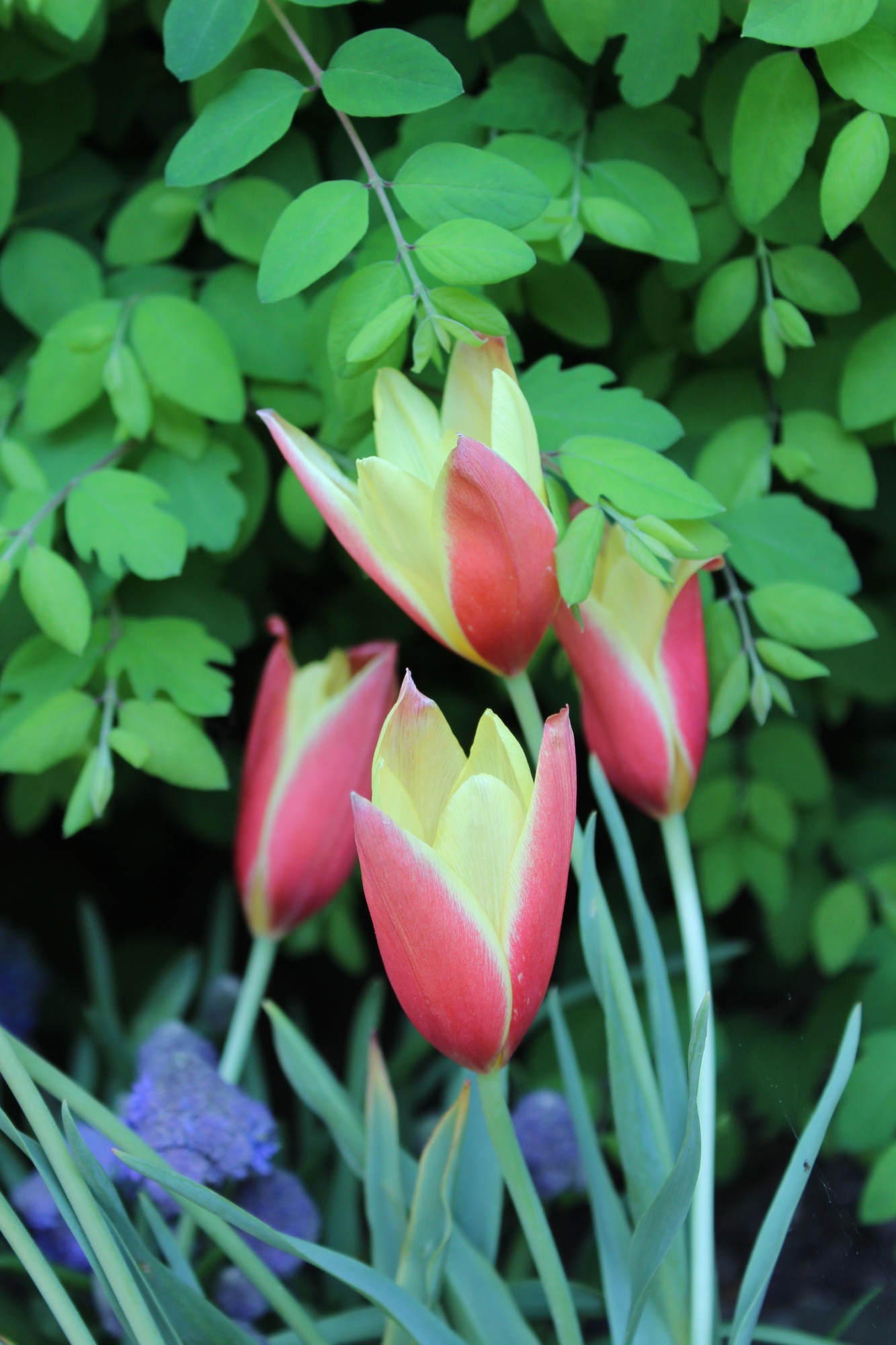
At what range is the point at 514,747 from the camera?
42 centimetres

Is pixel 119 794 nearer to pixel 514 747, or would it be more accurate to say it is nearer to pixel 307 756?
pixel 307 756

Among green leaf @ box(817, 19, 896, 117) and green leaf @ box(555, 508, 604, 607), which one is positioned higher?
green leaf @ box(817, 19, 896, 117)

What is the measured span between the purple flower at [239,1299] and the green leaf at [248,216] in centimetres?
57

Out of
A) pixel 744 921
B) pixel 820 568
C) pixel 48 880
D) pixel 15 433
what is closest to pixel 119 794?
pixel 48 880

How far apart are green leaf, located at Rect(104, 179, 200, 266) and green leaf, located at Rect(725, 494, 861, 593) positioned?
1.20ft

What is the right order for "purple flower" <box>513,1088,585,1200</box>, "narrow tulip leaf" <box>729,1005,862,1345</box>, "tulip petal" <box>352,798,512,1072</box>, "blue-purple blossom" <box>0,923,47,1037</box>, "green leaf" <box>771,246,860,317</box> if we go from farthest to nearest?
"blue-purple blossom" <box>0,923,47,1037</box>, "purple flower" <box>513,1088,585,1200</box>, "green leaf" <box>771,246,860,317</box>, "narrow tulip leaf" <box>729,1005,862,1345</box>, "tulip petal" <box>352,798,512,1072</box>

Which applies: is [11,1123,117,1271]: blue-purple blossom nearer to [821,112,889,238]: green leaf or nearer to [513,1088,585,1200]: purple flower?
[513,1088,585,1200]: purple flower

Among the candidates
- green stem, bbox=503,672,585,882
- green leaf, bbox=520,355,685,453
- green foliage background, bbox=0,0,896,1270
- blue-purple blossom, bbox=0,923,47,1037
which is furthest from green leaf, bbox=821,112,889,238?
blue-purple blossom, bbox=0,923,47,1037

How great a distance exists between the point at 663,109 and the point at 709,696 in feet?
1.09

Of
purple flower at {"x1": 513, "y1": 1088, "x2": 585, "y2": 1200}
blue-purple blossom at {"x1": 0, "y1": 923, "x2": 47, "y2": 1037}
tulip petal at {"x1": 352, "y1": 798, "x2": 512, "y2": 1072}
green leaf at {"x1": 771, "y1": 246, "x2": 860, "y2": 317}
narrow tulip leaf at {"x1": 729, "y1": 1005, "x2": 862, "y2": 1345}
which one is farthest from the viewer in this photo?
blue-purple blossom at {"x1": 0, "y1": 923, "x2": 47, "y2": 1037}

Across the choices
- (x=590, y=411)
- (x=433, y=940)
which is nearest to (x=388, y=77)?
(x=590, y=411)

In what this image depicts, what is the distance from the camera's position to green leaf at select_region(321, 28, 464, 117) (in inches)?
19.2

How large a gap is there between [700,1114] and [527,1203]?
0.37ft

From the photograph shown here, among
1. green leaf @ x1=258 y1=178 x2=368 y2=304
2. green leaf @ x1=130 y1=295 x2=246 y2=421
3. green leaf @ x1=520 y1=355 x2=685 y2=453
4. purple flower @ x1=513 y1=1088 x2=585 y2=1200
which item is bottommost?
purple flower @ x1=513 y1=1088 x2=585 y2=1200
